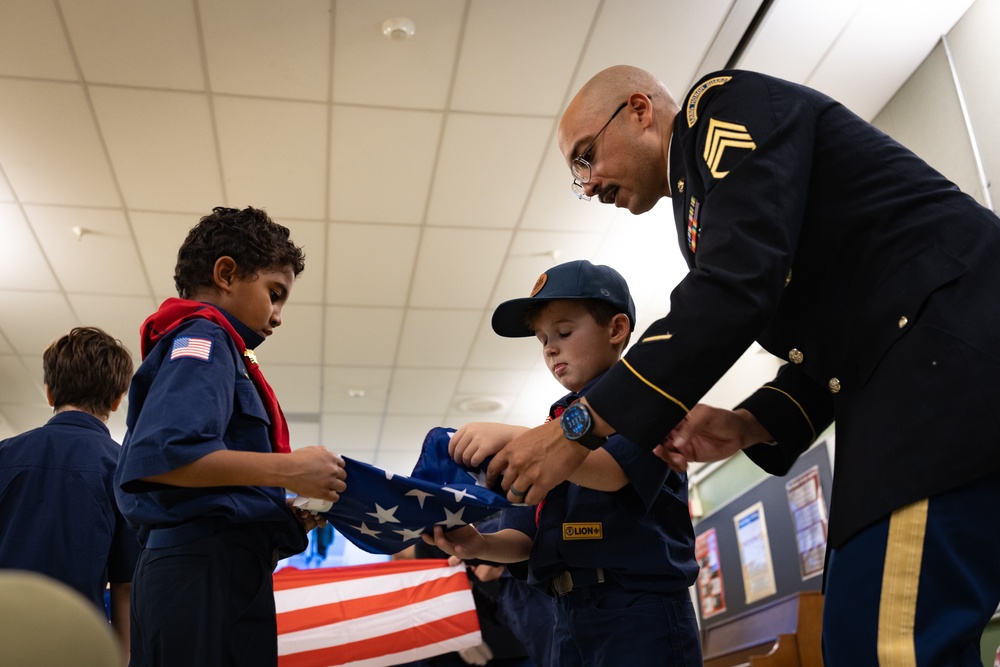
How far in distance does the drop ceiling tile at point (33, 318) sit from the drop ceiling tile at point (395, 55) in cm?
323

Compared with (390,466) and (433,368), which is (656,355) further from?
(390,466)

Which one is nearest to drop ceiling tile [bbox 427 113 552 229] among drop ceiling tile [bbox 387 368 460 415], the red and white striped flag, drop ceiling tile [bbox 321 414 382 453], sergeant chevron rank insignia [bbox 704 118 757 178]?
the red and white striped flag

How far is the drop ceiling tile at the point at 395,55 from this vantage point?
3.81 metres

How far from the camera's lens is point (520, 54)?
161 inches

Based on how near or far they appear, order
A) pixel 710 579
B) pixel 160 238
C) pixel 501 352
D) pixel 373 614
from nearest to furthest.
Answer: pixel 373 614 < pixel 160 238 < pixel 501 352 < pixel 710 579

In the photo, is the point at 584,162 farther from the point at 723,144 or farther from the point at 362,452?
the point at 362,452

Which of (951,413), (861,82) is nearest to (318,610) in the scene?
(951,413)

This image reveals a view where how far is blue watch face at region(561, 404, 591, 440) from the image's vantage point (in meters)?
1.31

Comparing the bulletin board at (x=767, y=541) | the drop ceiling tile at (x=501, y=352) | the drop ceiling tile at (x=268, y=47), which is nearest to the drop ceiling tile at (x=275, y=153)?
the drop ceiling tile at (x=268, y=47)

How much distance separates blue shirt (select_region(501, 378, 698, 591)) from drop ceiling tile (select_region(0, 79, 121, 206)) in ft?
11.9

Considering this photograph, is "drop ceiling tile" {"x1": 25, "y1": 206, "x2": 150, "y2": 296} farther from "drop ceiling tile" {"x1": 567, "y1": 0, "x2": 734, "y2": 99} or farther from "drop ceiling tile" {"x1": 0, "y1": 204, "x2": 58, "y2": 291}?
"drop ceiling tile" {"x1": 567, "y1": 0, "x2": 734, "y2": 99}

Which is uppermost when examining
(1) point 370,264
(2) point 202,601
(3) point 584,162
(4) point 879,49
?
(1) point 370,264

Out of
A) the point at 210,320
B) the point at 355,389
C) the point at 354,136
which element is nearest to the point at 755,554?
the point at 355,389

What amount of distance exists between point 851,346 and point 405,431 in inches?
311
